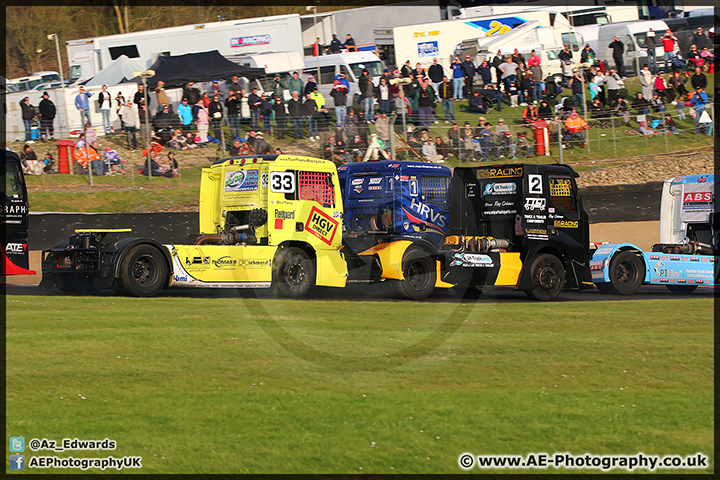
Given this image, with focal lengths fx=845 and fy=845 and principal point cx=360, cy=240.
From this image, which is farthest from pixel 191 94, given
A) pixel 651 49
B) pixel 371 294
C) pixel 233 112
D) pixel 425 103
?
pixel 651 49

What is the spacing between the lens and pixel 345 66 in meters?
32.9

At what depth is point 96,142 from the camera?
77.6 feet

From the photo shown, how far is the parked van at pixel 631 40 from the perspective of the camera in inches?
1396

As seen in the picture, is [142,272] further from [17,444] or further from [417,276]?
[17,444]

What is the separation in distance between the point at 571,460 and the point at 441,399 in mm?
1596

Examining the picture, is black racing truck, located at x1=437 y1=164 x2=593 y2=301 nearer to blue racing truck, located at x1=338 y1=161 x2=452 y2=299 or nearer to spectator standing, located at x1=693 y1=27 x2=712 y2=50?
blue racing truck, located at x1=338 y1=161 x2=452 y2=299

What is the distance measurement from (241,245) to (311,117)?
35.7ft

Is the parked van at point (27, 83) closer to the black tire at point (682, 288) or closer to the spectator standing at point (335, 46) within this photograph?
the spectator standing at point (335, 46)

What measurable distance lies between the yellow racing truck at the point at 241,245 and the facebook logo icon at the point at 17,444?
7329mm

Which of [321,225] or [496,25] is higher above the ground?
[496,25]

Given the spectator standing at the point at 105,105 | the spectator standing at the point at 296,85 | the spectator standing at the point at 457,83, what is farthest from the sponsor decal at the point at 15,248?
the spectator standing at the point at 457,83

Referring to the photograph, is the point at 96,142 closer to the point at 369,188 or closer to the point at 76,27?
the point at 369,188

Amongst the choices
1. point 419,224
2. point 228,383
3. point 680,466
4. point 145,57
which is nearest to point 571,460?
point 680,466

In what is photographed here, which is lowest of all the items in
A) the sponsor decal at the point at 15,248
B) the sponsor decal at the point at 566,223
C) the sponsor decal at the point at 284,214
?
the sponsor decal at the point at 15,248
